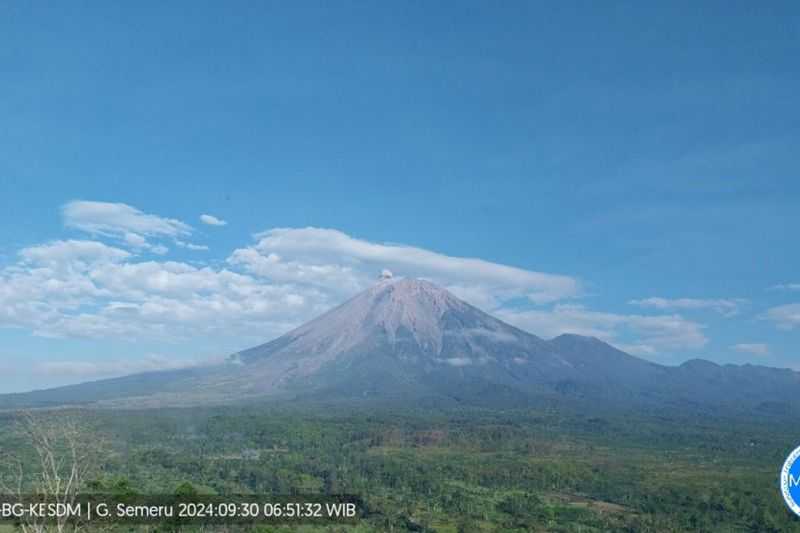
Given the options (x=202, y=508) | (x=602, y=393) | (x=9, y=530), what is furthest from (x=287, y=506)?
(x=602, y=393)

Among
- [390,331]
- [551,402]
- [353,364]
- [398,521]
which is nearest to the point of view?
[398,521]

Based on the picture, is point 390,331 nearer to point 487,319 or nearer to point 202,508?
point 487,319

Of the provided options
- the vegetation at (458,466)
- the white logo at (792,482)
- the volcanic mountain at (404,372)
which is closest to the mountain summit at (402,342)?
the volcanic mountain at (404,372)

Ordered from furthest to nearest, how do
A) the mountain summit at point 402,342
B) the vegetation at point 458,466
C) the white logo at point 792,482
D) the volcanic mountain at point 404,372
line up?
1. the mountain summit at point 402,342
2. the volcanic mountain at point 404,372
3. the vegetation at point 458,466
4. the white logo at point 792,482

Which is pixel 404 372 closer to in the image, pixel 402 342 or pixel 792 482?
pixel 402 342

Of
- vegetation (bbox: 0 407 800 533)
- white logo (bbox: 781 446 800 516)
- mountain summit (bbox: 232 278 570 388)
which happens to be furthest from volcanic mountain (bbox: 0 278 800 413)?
white logo (bbox: 781 446 800 516)

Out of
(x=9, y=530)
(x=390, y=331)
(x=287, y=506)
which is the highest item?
(x=390, y=331)

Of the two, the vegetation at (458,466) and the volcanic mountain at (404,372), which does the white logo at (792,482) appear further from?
the volcanic mountain at (404,372)
